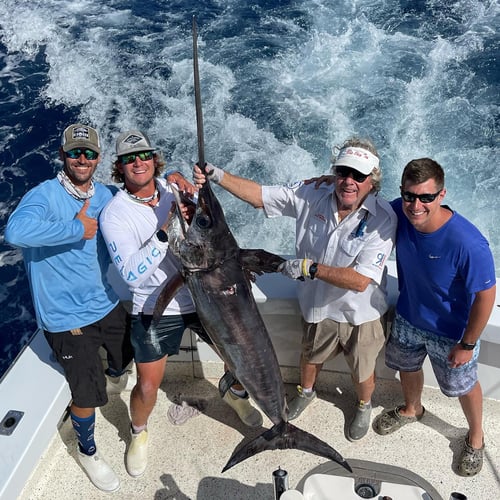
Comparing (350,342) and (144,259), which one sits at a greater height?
(144,259)

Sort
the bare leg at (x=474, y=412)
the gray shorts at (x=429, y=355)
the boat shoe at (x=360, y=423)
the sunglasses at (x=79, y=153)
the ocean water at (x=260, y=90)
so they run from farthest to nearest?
1. the ocean water at (x=260, y=90)
2. the boat shoe at (x=360, y=423)
3. the bare leg at (x=474, y=412)
4. the gray shorts at (x=429, y=355)
5. the sunglasses at (x=79, y=153)

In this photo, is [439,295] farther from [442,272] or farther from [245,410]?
[245,410]

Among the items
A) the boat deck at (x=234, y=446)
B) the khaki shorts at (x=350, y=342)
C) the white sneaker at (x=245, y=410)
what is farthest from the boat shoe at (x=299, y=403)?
the khaki shorts at (x=350, y=342)

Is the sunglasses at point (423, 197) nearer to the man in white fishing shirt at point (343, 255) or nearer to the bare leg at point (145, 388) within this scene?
the man in white fishing shirt at point (343, 255)

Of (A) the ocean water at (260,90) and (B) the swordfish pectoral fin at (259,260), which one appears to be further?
(A) the ocean water at (260,90)

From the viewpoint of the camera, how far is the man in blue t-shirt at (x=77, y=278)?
2385 mm

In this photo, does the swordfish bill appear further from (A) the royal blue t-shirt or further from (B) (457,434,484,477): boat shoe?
(B) (457,434,484,477): boat shoe

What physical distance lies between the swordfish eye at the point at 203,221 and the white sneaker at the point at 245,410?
107 centimetres

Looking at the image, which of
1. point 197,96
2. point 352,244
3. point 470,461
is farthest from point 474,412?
point 197,96

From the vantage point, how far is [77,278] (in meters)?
2.55

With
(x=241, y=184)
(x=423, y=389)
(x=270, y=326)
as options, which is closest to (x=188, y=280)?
(x=241, y=184)

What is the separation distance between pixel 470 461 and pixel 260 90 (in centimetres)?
562

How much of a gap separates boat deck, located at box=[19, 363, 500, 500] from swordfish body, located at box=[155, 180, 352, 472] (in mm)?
350

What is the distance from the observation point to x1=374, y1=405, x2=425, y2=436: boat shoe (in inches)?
116
